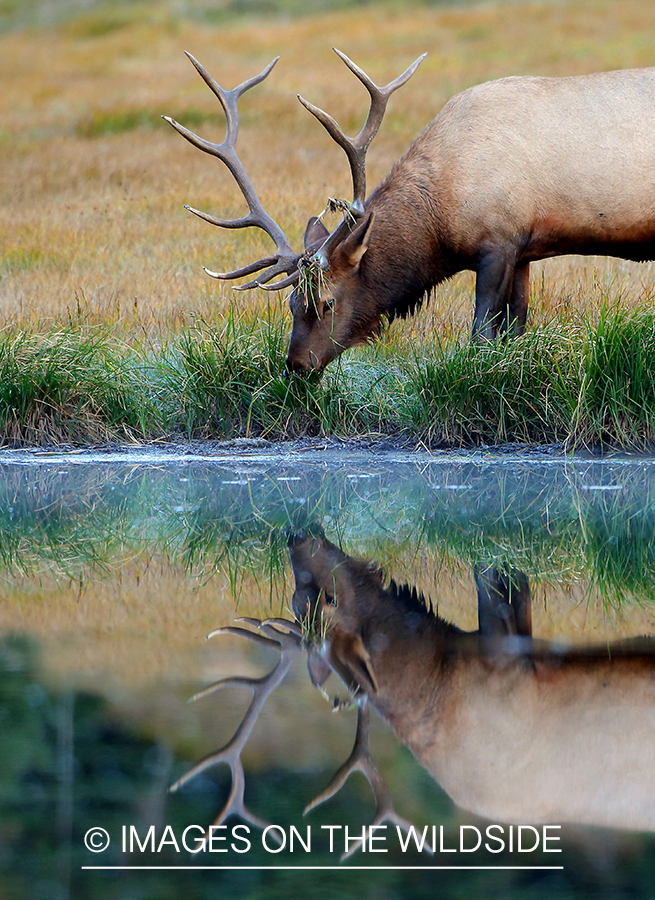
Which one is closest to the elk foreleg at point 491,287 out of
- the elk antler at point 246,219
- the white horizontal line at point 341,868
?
the elk antler at point 246,219

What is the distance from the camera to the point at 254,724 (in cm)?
265

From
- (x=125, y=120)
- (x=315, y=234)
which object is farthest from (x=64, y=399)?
(x=125, y=120)

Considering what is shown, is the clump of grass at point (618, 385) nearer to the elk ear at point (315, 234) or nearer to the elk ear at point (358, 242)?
the elk ear at point (358, 242)

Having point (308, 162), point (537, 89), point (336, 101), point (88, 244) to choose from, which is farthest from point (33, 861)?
point (336, 101)

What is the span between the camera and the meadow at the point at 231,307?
6969mm

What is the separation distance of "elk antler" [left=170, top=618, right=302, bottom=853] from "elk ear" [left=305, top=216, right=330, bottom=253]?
395cm

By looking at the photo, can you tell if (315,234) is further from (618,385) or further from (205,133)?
(205,133)

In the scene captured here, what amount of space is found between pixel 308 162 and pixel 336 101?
12.8ft

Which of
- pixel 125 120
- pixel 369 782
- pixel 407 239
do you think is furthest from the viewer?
pixel 125 120

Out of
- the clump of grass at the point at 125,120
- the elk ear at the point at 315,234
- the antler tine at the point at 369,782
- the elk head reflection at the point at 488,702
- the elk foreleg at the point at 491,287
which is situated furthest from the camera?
the clump of grass at the point at 125,120

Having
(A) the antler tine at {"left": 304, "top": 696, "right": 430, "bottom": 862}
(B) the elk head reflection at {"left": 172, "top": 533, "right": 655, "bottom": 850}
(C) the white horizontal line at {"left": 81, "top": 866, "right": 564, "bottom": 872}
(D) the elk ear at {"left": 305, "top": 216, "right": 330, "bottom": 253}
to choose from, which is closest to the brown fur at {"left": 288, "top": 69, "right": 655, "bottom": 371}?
(D) the elk ear at {"left": 305, "top": 216, "right": 330, "bottom": 253}

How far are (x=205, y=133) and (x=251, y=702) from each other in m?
15.5

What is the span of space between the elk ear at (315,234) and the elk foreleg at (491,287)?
876 millimetres

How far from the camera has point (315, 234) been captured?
730cm
